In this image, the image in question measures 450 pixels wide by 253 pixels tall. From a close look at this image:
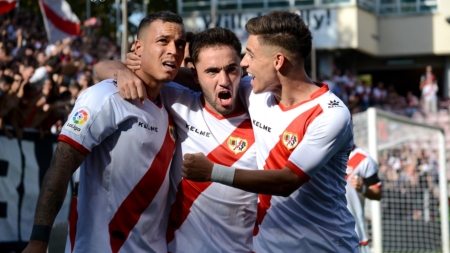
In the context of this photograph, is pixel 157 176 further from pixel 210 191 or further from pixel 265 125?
pixel 265 125

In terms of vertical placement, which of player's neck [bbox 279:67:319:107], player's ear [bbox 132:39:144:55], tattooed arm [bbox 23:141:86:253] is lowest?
tattooed arm [bbox 23:141:86:253]

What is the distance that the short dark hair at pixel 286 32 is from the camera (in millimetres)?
5035

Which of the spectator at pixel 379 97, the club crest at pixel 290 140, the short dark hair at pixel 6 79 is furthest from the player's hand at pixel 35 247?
the spectator at pixel 379 97

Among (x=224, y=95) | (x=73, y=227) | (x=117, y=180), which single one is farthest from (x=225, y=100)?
(x=73, y=227)

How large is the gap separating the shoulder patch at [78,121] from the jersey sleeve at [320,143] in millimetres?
1261

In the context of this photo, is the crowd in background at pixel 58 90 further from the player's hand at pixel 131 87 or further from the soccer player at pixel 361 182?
the player's hand at pixel 131 87

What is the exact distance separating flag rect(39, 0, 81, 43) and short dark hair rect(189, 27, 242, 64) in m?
11.2

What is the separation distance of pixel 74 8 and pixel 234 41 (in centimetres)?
3236

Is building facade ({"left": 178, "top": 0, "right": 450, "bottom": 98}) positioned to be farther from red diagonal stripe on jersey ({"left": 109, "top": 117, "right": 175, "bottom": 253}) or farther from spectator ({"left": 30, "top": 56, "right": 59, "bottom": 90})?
red diagonal stripe on jersey ({"left": 109, "top": 117, "right": 175, "bottom": 253})

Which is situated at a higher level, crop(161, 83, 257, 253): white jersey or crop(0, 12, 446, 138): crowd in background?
crop(161, 83, 257, 253): white jersey

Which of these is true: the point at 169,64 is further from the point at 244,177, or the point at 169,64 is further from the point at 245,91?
the point at 244,177

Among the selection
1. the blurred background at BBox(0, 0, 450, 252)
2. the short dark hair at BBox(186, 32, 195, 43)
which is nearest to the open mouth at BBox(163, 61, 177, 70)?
the short dark hair at BBox(186, 32, 195, 43)

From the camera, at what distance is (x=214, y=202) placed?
206 inches

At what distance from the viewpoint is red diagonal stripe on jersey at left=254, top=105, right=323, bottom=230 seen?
4.89m
